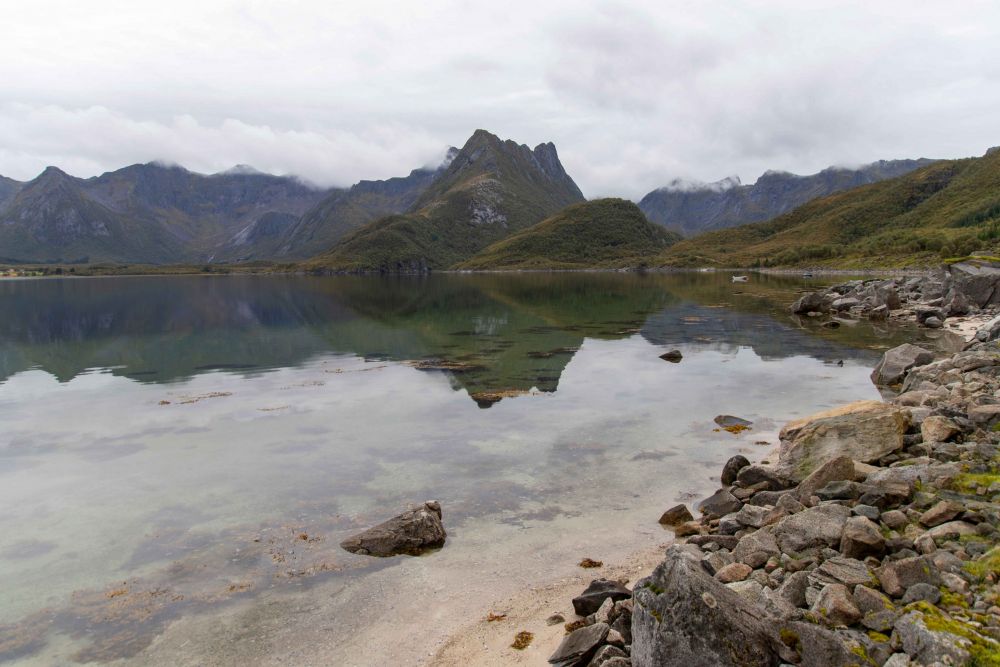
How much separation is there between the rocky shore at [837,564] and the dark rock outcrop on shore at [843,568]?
23 mm

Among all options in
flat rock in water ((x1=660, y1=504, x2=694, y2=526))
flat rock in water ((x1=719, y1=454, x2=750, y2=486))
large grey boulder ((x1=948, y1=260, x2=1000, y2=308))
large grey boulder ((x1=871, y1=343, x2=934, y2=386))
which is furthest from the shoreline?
large grey boulder ((x1=948, y1=260, x2=1000, y2=308))

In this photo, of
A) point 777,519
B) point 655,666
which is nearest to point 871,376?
point 777,519

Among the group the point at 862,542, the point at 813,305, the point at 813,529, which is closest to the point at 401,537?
the point at 813,529

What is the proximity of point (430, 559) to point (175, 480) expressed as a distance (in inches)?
445

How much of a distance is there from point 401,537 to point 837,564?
32.1ft

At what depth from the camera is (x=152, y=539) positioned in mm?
16000

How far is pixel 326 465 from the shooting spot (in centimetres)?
2148

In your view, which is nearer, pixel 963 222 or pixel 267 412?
pixel 267 412

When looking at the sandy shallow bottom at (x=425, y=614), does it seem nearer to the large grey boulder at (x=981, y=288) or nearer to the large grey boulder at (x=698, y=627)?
the large grey boulder at (x=698, y=627)

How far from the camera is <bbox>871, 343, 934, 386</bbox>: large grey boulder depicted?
3083 centimetres

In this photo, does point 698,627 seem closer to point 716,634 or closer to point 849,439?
point 716,634

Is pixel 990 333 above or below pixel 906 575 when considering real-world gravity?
above

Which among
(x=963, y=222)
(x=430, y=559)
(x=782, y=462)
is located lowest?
(x=430, y=559)

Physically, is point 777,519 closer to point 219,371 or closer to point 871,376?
point 871,376
